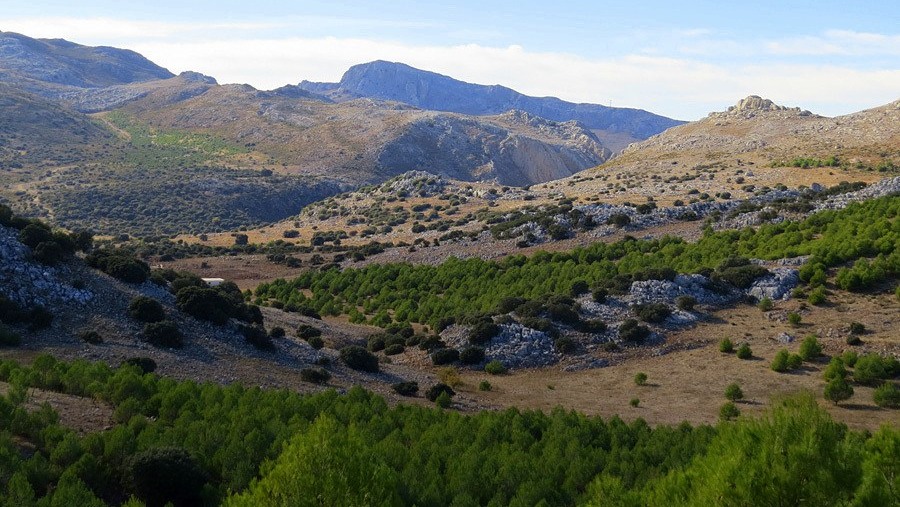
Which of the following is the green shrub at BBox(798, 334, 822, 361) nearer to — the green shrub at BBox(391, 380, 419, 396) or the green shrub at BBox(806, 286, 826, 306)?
the green shrub at BBox(806, 286, 826, 306)

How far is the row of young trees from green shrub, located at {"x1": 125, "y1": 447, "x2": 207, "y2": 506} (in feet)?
0.11

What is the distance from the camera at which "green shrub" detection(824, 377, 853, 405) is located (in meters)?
27.2

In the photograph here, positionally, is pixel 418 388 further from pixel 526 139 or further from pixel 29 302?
pixel 526 139

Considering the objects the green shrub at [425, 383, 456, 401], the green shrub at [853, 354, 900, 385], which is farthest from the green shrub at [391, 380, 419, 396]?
the green shrub at [853, 354, 900, 385]

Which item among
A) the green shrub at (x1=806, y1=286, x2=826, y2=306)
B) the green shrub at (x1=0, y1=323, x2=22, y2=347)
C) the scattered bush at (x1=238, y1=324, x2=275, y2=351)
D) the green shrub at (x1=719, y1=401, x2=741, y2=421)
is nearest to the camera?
the green shrub at (x1=0, y1=323, x2=22, y2=347)

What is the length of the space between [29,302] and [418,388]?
672 inches

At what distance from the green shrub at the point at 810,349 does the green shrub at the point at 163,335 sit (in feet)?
93.7

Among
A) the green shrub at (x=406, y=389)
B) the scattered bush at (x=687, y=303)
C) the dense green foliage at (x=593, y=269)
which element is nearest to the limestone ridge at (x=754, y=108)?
the dense green foliage at (x=593, y=269)

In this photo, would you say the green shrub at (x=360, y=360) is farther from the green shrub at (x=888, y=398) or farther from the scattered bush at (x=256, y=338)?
the green shrub at (x=888, y=398)

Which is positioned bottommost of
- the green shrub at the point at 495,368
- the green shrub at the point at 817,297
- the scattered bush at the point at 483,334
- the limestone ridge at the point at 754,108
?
the green shrub at the point at 495,368

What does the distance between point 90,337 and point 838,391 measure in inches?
1189

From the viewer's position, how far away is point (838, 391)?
27.2 meters

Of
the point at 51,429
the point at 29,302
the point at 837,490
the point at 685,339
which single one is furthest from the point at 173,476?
the point at 685,339

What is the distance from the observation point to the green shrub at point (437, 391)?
2900 centimetres
